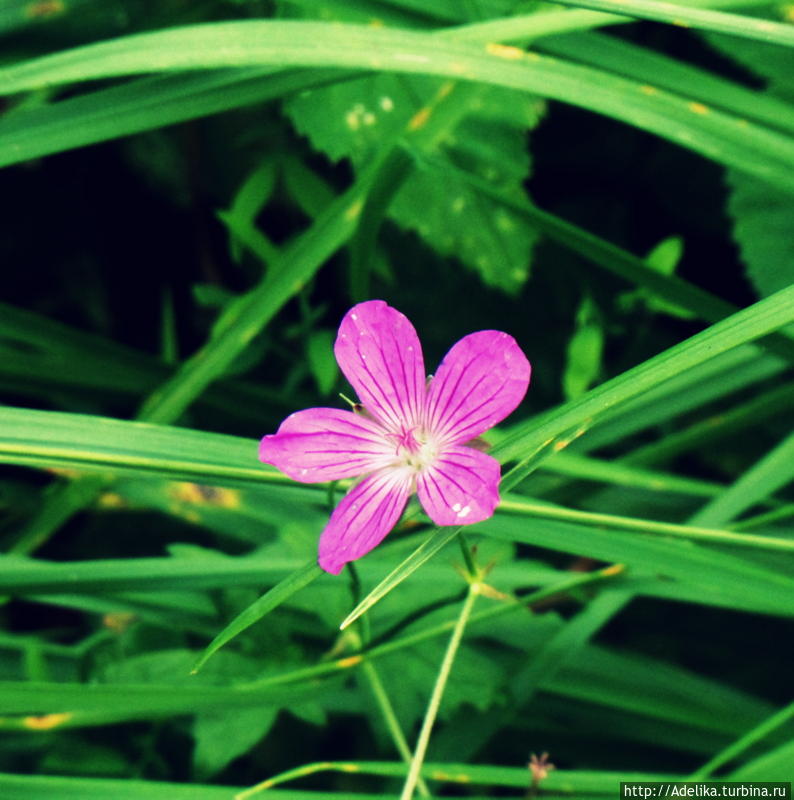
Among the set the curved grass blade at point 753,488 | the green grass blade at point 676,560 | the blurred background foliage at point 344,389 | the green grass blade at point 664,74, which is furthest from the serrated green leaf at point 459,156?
the green grass blade at point 676,560

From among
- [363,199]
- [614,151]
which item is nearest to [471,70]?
[363,199]

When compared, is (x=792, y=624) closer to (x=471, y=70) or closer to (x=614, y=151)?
(x=614, y=151)

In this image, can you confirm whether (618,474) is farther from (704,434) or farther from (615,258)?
(615,258)

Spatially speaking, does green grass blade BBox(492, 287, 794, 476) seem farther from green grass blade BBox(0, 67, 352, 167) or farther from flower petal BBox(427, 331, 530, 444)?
green grass blade BBox(0, 67, 352, 167)

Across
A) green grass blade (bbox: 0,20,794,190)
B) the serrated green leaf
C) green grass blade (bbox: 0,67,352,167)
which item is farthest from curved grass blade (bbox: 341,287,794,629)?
the serrated green leaf

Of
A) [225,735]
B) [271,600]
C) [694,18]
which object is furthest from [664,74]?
[225,735]

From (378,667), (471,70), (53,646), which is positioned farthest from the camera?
(53,646)
